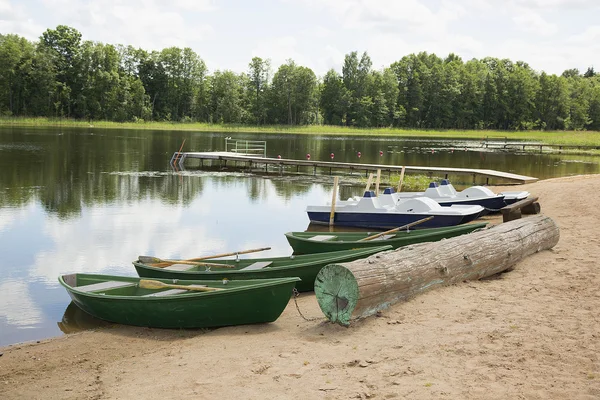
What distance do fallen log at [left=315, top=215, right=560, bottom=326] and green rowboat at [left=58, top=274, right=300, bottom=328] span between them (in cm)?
77

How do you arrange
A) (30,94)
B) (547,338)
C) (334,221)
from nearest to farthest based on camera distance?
(547,338) < (334,221) < (30,94)

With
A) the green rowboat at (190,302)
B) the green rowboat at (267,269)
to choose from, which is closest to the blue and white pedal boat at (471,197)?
the green rowboat at (267,269)

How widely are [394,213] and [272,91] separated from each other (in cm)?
8579

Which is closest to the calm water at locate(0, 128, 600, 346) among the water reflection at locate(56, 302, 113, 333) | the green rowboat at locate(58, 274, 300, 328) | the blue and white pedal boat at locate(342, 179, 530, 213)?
the water reflection at locate(56, 302, 113, 333)

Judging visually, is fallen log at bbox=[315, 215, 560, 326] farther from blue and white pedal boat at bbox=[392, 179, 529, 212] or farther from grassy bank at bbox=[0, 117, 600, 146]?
grassy bank at bbox=[0, 117, 600, 146]

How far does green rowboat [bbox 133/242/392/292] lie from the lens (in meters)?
9.38

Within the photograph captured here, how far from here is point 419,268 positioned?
8141 millimetres

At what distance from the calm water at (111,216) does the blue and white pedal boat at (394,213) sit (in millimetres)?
1633

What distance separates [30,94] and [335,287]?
86.7 metres

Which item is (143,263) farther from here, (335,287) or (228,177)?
(228,177)

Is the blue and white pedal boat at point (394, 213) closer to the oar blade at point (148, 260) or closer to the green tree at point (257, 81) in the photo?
the oar blade at point (148, 260)

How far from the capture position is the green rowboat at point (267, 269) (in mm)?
9383

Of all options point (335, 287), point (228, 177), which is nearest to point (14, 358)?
point (335, 287)

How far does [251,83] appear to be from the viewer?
10456cm
